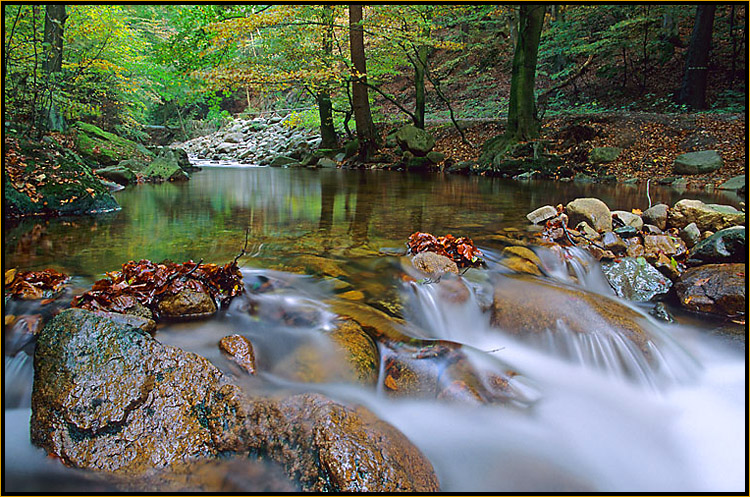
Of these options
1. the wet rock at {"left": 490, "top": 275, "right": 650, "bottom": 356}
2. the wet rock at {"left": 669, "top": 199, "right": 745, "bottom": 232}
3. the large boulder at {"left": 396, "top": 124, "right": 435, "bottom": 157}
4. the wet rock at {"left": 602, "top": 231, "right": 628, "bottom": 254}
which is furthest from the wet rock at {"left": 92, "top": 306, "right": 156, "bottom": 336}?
the large boulder at {"left": 396, "top": 124, "right": 435, "bottom": 157}

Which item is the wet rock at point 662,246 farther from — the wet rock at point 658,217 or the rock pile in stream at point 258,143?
the rock pile in stream at point 258,143

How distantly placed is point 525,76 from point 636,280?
9980mm

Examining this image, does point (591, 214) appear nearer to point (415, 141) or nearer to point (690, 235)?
point (690, 235)

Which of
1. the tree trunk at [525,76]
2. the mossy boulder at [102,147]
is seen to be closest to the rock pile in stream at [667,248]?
the tree trunk at [525,76]

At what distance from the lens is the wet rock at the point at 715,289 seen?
3.68 metres

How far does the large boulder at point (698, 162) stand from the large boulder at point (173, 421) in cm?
1095

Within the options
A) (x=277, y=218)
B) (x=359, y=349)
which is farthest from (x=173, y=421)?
(x=277, y=218)

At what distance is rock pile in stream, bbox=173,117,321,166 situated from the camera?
70.6 ft

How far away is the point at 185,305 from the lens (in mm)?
3104

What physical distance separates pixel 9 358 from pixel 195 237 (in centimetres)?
280

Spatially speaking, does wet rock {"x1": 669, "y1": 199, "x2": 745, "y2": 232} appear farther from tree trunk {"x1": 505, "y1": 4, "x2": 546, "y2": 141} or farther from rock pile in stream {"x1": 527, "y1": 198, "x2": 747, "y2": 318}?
tree trunk {"x1": 505, "y1": 4, "x2": 546, "y2": 141}

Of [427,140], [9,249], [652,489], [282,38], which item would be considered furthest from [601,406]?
[282,38]

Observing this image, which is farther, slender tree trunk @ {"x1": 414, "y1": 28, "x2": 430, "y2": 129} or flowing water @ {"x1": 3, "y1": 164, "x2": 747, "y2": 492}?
slender tree trunk @ {"x1": 414, "y1": 28, "x2": 430, "y2": 129}

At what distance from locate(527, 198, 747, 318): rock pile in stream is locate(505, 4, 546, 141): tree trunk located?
7.65 m
